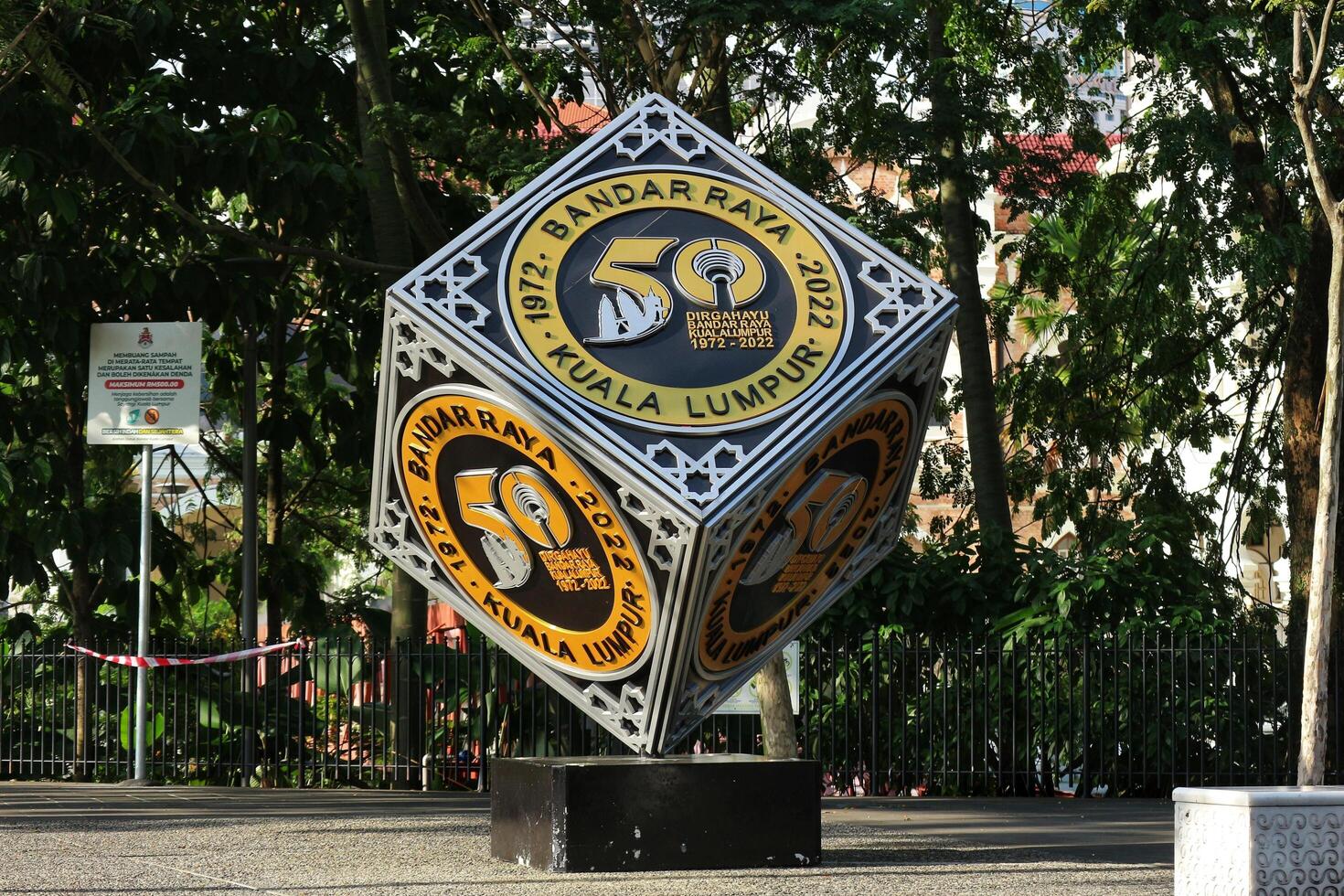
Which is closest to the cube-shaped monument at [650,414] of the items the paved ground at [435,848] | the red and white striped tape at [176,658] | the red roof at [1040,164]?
the paved ground at [435,848]

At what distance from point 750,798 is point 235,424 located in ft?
41.3

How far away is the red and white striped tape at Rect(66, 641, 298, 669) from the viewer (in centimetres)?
1458

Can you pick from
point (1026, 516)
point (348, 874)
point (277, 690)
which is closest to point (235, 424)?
point (277, 690)

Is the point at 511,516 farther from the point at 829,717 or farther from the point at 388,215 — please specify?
the point at 829,717

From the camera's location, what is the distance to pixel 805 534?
366 inches

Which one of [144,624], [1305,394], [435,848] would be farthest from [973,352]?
[435,848]

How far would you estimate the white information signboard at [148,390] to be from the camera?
1445 centimetres

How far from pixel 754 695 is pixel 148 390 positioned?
5694mm

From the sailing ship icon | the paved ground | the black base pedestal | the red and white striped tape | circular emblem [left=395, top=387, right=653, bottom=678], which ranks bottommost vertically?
the paved ground

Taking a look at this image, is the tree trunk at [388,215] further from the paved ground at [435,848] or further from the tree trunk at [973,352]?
the tree trunk at [973,352]

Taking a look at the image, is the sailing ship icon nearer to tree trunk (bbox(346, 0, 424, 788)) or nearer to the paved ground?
the paved ground

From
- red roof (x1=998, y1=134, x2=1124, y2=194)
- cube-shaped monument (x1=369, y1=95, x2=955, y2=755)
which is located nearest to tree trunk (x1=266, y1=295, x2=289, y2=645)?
red roof (x1=998, y1=134, x2=1124, y2=194)

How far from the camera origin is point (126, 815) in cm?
1198

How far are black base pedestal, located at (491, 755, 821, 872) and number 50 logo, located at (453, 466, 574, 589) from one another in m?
1.08
